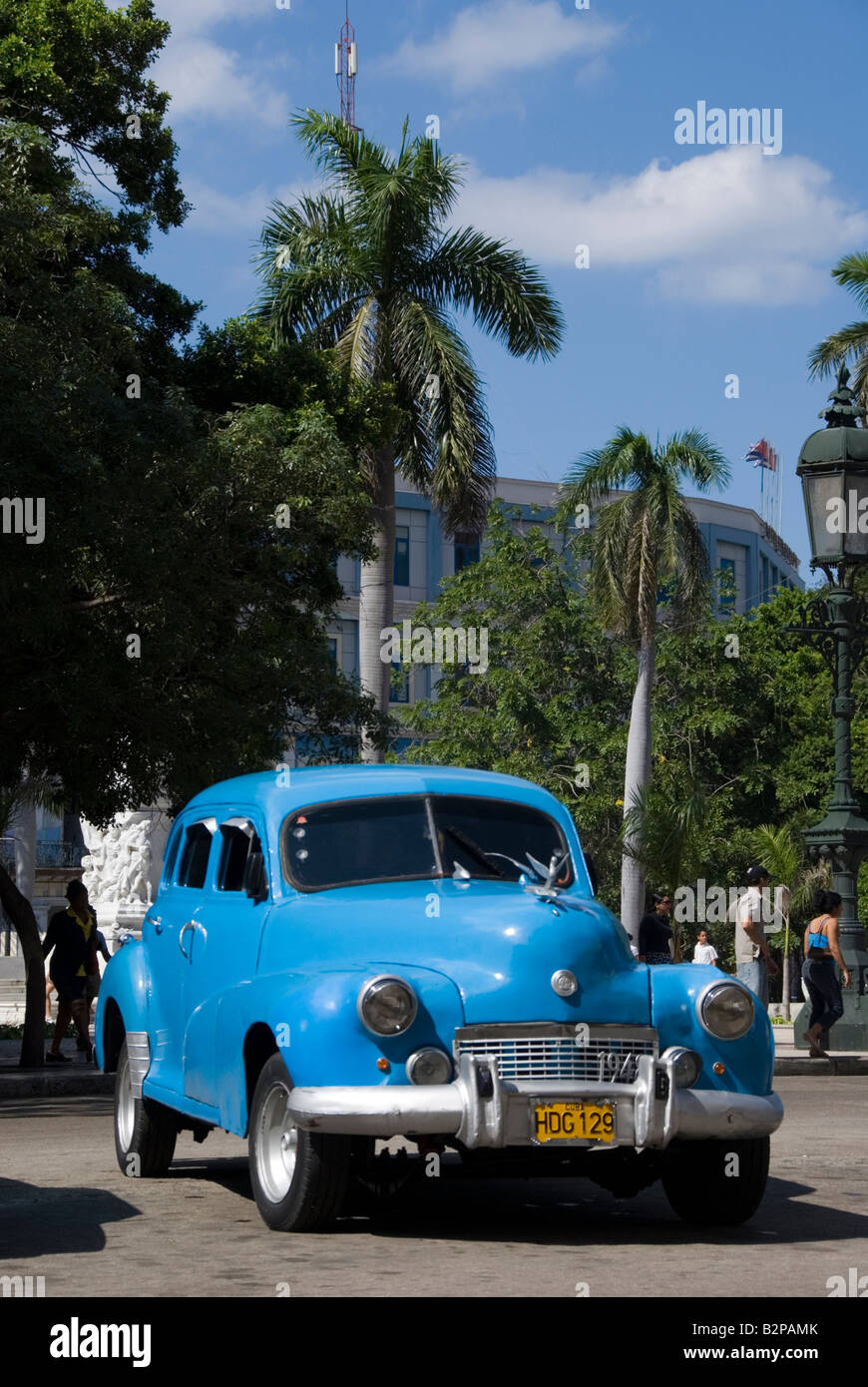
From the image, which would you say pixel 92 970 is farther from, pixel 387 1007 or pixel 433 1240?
pixel 387 1007

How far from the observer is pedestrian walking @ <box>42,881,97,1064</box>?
19.5 metres

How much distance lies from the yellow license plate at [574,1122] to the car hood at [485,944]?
0.35 meters

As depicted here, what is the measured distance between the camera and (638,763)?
127 feet

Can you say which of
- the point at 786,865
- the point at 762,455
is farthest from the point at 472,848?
the point at 762,455

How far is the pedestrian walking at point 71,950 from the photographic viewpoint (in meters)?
19.5

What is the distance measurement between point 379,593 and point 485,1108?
23.8 metres

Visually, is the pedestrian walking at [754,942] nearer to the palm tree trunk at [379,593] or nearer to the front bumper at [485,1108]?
the palm tree trunk at [379,593]

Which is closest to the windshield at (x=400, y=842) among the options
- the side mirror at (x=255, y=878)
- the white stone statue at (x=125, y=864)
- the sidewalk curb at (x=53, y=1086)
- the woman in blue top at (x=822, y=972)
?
the side mirror at (x=255, y=878)

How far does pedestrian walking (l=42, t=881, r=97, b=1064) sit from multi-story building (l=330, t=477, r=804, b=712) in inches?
2179

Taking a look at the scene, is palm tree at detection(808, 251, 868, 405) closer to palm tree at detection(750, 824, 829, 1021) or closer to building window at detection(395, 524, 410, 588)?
palm tree at detection(750, 824, 829, 1021)

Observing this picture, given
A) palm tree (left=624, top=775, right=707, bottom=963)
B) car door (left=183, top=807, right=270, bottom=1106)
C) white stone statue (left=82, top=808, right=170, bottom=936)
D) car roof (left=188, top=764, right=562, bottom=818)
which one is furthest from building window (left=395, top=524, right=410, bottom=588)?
car door (left=183, top=807, right=270, bottom=1106)

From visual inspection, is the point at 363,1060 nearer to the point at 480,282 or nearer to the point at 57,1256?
the point at 57,1256

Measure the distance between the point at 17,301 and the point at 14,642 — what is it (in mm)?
3632

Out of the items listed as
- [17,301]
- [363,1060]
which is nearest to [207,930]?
[363,1060]
